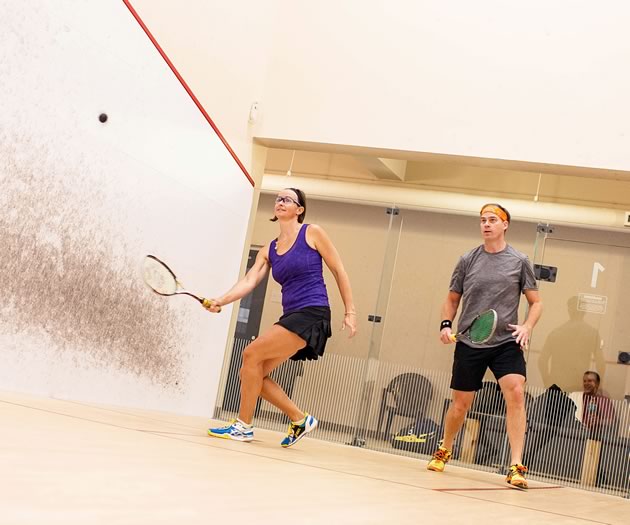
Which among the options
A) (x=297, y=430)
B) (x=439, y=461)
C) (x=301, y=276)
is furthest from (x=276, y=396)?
(x=439, y=461)

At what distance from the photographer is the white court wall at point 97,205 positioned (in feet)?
12.4

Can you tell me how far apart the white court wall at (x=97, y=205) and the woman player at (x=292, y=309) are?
29.1 inches

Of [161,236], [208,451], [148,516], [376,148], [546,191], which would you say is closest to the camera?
[148,516]

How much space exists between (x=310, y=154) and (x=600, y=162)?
2.98 m

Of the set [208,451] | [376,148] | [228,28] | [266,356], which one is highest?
[228,28]

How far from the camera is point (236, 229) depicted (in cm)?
619

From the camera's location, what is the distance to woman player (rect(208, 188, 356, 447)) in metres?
3.97

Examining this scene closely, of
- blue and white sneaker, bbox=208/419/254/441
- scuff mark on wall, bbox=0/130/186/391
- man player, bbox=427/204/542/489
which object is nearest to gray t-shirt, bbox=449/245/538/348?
man player, bbox=427/204/542/489

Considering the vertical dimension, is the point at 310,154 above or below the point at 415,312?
above

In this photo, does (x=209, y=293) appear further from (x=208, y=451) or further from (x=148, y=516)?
(x=148, y=516)

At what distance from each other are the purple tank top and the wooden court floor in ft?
2.32

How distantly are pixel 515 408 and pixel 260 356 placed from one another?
112 cm

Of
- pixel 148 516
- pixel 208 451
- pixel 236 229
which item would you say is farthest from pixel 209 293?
pixel 148 516

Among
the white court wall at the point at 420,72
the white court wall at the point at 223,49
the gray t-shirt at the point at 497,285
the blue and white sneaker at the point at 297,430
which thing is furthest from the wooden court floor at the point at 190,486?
the white court wall at the point at 420,72
